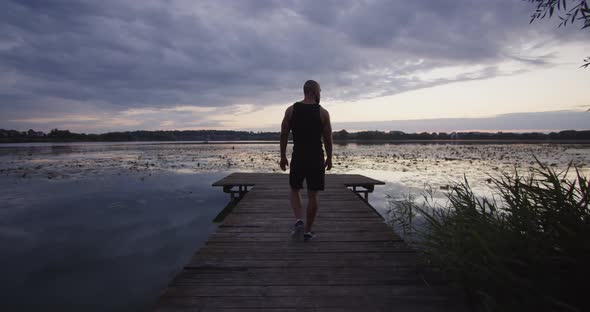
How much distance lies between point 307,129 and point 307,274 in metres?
1.84

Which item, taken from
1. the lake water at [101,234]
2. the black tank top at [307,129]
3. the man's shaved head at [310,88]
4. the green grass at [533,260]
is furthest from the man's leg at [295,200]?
the lake water at [101,234]

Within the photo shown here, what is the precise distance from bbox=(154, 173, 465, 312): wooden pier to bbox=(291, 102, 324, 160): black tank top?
1.37 metres

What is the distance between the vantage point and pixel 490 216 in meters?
2.77

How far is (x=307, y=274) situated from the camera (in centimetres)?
276

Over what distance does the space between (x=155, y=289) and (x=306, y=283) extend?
3110mm

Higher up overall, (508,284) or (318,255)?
(508,284)

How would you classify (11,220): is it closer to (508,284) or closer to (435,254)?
(435,254)

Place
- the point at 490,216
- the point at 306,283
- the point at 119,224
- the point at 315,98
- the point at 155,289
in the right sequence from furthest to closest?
the point at 119,224, the point at 155,289, the point at 315,98, the point at 490,216, the point at 306,283

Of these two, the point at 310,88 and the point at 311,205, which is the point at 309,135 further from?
the point at 311,205

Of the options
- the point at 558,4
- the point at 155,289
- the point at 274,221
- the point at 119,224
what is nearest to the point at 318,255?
the point at 274,221

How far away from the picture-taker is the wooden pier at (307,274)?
225 centimetres

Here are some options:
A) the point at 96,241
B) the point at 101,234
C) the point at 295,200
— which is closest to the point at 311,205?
the point at 295,200

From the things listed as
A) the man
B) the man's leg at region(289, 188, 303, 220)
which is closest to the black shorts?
the man

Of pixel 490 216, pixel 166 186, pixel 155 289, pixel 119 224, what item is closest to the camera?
pixel 490 216
